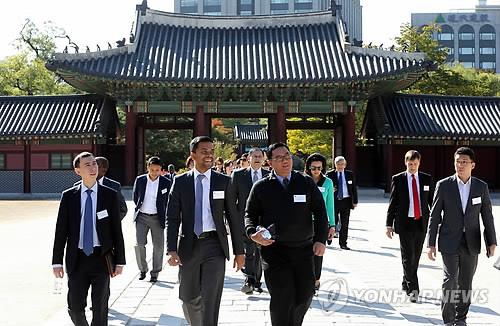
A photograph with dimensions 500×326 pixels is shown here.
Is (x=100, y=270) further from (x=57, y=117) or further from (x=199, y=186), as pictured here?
(x=57, y=117)

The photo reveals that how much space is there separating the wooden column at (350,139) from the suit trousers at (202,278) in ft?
64.1

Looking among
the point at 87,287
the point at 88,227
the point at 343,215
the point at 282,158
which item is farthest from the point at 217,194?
the point at 343,215

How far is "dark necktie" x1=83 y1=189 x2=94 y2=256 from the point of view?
16.7ft

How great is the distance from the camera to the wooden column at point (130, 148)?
24656 millimetres

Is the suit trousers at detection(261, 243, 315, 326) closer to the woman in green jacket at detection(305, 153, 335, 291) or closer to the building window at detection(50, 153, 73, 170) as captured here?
the woman in green jacket at detection(305, 153, 335, 291)

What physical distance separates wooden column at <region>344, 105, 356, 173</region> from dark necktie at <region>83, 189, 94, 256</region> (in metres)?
19.9

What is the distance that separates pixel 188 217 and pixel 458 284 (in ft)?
8.98

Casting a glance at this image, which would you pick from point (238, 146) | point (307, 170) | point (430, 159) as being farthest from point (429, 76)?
point (307, 170)

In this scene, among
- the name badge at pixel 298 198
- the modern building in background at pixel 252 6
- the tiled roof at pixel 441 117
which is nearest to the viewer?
the name badge at pixel 298 198

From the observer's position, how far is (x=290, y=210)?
499 centimetres

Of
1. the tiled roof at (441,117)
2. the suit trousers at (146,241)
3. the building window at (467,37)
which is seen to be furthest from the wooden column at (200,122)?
the building window at (467,37)

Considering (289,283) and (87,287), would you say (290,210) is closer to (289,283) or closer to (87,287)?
(289,283)

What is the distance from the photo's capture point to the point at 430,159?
87.2ft

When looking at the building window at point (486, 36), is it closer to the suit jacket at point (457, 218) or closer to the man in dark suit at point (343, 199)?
the man in dark suit at point (343, 199)
